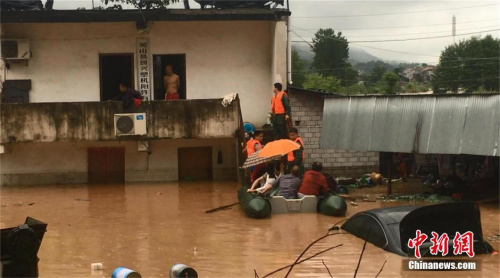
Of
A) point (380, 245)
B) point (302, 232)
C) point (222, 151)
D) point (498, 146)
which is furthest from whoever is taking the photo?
point (222, 151)

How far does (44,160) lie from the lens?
22.7 metres

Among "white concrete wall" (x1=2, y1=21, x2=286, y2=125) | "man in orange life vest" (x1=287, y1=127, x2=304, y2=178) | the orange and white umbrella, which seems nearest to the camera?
the orange and white umbrella

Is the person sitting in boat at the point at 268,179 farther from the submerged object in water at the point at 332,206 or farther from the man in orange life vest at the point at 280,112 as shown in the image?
the man in orange life vest at the point at 280,112

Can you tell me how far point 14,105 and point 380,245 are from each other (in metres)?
13.1

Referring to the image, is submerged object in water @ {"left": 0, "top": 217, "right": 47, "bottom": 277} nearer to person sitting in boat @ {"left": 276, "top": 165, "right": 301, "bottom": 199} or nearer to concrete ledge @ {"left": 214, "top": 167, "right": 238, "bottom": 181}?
person sitting in boat @ {"left": 276, "top": 165, "right": 301, "bottom": 199}

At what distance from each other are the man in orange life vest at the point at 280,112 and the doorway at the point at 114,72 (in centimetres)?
592

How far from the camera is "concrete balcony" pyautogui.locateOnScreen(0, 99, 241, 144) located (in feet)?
69.9

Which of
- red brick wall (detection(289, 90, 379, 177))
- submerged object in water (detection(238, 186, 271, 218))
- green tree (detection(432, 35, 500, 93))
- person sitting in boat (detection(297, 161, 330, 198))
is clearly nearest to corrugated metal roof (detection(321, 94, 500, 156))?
red brick wall (detection(289, 90, 379, 177))

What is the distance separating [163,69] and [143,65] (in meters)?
0.66

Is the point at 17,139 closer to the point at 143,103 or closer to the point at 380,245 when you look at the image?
the point at 143,103

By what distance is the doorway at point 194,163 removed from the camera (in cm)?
2292

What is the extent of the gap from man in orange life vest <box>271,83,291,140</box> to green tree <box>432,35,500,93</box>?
3632 centimetres

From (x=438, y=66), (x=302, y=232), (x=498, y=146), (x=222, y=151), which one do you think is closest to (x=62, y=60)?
(x=222, y=151)

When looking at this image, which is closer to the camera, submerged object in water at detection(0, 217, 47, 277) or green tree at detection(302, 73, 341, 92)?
submerged object in water at detection(0, 217, 47, 277)
